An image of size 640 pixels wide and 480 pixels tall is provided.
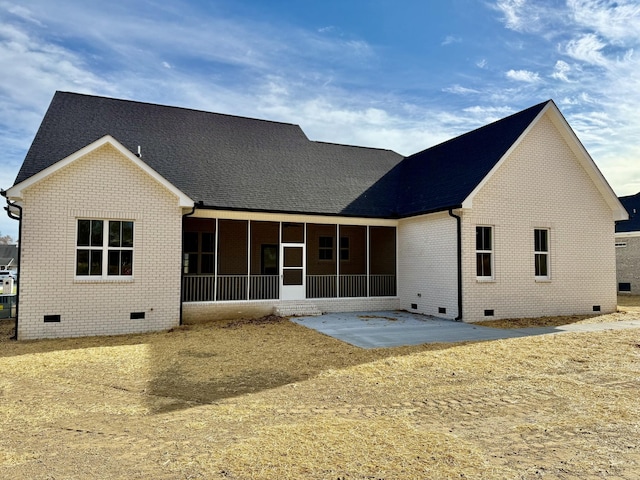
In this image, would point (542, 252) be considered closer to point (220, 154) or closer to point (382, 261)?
point (382, 261)

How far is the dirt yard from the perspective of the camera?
3.95 m

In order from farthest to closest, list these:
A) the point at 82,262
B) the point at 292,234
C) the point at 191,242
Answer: the point at 292,234, the point at 191,242, the point at 82,262

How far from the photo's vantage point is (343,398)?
610 cm

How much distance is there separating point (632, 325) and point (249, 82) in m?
16.2

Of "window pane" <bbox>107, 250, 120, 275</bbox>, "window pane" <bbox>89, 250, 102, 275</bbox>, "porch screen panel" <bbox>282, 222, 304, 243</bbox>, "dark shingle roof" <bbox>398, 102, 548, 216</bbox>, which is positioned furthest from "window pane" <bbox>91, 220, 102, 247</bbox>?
"dark shingle roof" <bbox>398, 102, 548, 216</bbox>

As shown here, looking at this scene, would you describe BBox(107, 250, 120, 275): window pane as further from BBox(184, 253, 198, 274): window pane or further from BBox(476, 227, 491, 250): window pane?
BBox(476, 227, 491, 250): window pane

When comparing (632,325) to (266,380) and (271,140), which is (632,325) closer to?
(266,380)

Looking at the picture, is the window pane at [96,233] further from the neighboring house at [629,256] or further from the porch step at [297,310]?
the neighboring house at [629,256]

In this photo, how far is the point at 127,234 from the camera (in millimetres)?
12250

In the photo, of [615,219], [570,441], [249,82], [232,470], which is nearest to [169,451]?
[232,470]

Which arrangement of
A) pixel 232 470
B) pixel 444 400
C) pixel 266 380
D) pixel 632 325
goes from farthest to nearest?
pixel 632 325 → pixel 266 380 → pixel 444 400 → pixel 232 470

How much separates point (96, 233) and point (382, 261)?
453 inches

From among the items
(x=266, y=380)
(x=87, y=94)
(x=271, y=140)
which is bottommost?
(x=266, y=380)

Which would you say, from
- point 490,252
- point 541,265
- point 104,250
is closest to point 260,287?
point 104,250
